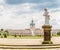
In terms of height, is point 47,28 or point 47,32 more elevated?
point 47,28

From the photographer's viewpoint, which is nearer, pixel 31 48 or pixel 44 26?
pixel 31 48

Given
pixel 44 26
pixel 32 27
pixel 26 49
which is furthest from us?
pixel 32 27

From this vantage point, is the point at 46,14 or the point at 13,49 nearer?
the point at 13,49

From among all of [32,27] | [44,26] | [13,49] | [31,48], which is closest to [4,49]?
[13,49]

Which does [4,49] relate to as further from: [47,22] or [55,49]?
[47,22]

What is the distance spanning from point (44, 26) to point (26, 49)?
16.1 ft

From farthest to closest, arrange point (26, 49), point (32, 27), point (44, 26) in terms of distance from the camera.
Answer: point (32, 27)
point (44, 26)
point (26, 49)

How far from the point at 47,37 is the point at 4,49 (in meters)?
5.75

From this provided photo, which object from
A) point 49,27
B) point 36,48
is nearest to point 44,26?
point 49,27

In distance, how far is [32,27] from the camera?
114 metres

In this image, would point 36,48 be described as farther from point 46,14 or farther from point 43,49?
point 46,14

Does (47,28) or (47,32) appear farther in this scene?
(47,32)

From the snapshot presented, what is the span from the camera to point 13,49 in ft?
48.8

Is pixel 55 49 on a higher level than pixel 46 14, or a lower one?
lower
